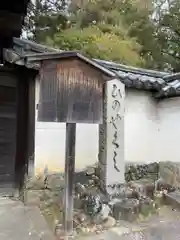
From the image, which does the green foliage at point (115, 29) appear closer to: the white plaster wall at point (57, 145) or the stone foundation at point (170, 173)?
the white plaster wall at point (57, 145)

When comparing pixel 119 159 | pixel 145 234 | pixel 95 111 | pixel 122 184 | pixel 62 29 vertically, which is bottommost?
pixel 145 234

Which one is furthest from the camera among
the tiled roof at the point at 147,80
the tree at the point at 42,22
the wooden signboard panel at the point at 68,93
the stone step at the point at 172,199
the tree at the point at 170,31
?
the tree at the point at 170,31

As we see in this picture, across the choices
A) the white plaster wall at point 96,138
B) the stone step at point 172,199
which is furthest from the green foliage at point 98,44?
the stone step at point 172,199

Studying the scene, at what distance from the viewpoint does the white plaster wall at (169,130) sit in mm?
7422

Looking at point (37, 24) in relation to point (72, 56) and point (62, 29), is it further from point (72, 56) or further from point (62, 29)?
point (72, 56)

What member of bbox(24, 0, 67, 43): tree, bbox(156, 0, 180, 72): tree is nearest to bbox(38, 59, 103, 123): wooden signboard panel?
bbox(24, 0, 67, 43): tree

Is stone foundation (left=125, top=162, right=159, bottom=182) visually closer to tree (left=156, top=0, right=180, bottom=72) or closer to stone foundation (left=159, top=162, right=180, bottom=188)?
stone foundation (left=159, top=162, right=180, bottom=188)

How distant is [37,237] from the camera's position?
452 cm

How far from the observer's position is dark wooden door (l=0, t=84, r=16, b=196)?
6.23 meters

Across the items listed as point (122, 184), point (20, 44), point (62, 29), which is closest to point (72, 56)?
point (20, 44)

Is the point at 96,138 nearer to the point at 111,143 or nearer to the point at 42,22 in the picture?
the point at 111,143

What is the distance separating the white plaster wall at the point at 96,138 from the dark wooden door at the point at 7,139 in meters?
0.46

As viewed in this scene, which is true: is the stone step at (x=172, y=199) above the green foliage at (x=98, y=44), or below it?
below

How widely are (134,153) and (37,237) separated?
353cm
